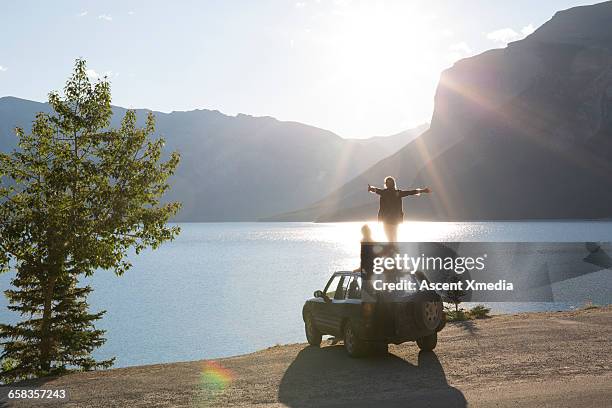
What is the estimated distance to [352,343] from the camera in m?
13.0

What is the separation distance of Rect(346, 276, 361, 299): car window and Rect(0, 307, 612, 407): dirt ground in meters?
1.41

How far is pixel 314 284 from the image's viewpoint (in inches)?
3760

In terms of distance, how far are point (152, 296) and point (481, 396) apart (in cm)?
8781

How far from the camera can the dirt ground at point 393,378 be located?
933cm

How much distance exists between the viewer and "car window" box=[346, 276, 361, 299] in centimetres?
1305

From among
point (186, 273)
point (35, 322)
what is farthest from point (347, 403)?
point (186, 273)

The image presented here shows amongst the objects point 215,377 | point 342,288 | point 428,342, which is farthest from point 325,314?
point 215,377

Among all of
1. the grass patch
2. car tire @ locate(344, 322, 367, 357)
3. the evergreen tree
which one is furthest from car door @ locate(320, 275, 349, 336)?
the grass patch

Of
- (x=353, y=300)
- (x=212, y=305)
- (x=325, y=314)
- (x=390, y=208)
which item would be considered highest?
(x=390, y=208)

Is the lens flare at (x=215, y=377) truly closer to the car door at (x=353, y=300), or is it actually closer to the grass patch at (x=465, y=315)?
the car door at (x=353, y=300)

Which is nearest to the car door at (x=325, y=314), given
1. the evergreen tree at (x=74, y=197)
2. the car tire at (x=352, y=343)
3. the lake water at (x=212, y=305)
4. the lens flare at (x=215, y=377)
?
the car tire at (x=352, y=343)

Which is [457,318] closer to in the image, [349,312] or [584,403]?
[349,312]

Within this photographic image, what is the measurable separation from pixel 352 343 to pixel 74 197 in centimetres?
987

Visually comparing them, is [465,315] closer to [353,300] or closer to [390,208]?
[390,208]
